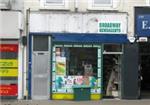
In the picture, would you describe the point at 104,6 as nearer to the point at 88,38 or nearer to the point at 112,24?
the point at 112,24

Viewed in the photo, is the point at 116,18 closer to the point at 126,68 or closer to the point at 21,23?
the point at 126,68

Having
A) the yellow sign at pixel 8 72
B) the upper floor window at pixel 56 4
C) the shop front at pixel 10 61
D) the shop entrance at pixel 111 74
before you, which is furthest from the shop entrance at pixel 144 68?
the yellow sign at pixel 8 72

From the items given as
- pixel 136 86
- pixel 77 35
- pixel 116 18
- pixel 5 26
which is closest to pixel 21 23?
pixel 5 26

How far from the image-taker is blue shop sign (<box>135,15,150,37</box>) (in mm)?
26703

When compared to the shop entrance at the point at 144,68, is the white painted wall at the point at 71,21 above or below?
above

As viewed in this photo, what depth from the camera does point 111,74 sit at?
89.7 feet

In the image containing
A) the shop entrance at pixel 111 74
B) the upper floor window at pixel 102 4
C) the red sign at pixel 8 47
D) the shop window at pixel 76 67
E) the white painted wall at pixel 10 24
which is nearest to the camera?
the white painted wall at pixel 10 24

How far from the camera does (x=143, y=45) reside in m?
28.2

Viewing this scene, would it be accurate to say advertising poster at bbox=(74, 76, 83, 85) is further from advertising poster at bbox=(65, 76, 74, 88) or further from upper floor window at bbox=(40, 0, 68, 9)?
upper floor window at bbox=(40, 0, 68, 9)

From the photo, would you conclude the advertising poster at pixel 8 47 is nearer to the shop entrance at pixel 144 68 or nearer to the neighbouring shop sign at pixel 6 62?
the neighbouring shop sign at pixel 6 62

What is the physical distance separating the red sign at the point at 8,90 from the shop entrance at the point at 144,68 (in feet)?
19.1

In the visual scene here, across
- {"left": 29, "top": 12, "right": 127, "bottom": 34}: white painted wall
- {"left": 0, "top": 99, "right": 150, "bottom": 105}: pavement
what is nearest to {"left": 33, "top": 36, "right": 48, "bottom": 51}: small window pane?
{"left": 29, "top": 12, "right": 127, "bottom": 34}: white painted wall

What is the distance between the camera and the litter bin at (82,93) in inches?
1037

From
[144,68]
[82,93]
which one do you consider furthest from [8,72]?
[144,68]
